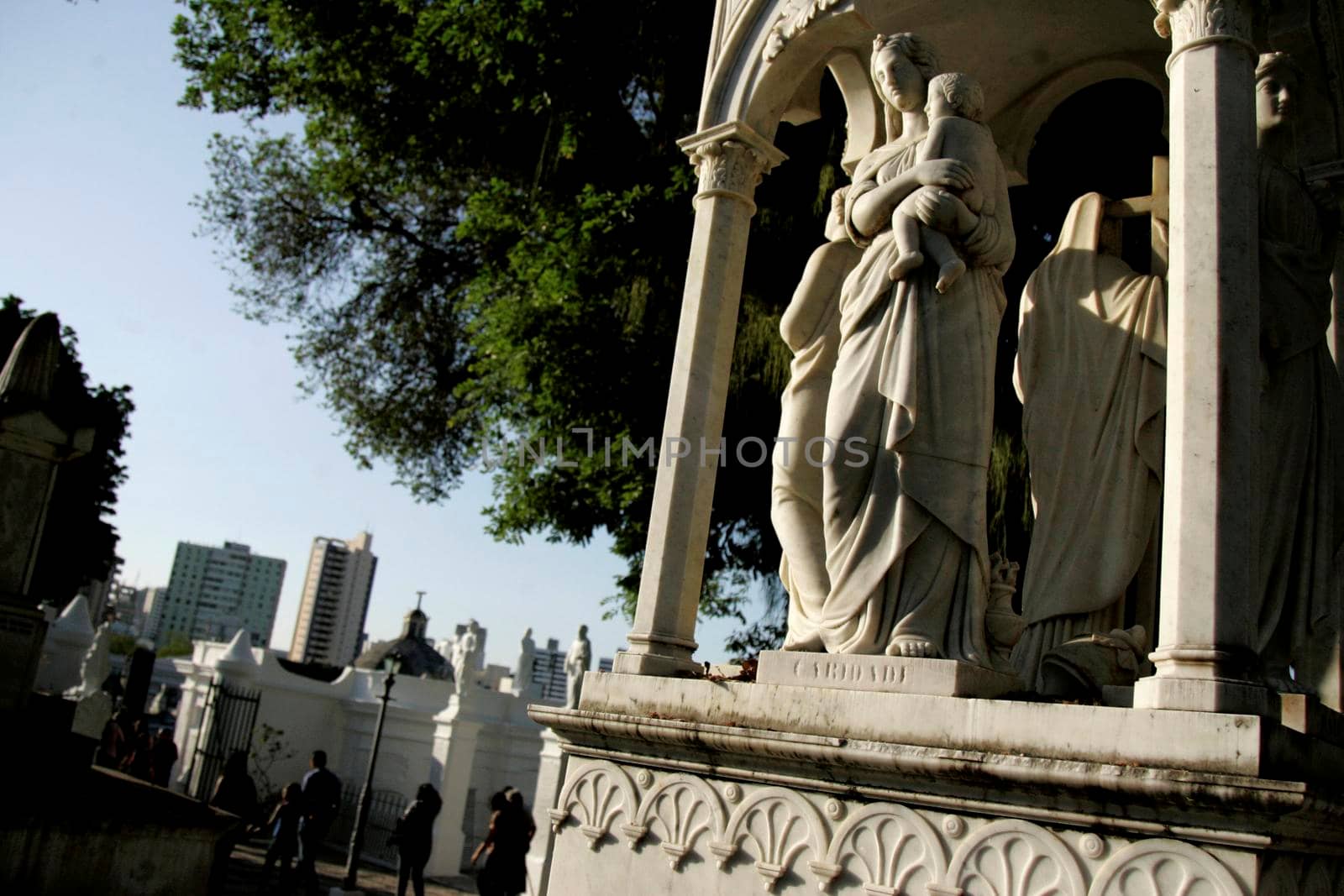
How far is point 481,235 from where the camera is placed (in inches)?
514

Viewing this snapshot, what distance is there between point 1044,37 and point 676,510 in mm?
3183

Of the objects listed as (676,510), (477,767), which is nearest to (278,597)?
(477,767)

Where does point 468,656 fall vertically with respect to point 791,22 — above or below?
below

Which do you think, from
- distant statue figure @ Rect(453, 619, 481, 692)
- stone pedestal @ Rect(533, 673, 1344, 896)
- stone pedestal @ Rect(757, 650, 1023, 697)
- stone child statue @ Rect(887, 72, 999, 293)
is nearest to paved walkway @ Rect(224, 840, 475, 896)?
distant statue figure @ Rect(453, 619, 481, 692)

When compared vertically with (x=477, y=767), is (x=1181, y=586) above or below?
above

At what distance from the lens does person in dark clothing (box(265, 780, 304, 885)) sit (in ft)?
40.2

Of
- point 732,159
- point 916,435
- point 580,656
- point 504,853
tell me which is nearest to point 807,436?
point 916,435

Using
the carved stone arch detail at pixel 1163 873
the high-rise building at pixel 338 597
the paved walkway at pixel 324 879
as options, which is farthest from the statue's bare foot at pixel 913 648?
the high-rise building at pixel 338 597

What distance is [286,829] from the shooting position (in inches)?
Result: 484

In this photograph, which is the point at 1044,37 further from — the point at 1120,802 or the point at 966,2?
the point at 1120,802

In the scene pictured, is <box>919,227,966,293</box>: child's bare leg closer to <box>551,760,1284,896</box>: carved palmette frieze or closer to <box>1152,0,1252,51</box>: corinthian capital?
<box>1152,0,1252,51</box>: corinthian capital

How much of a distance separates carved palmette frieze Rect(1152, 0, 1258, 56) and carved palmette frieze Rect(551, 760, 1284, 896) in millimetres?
2640

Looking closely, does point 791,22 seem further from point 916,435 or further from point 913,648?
point 913,648

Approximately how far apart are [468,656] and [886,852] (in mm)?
16958
